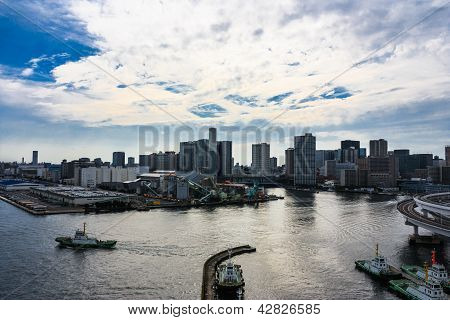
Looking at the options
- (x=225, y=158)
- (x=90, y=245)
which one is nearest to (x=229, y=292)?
(x=90, y=245)

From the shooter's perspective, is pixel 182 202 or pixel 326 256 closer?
pixel 326 256

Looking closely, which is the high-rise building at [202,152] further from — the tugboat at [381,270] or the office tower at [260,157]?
the tugboat at [381,270]

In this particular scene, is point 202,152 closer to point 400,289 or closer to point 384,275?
point 384,275

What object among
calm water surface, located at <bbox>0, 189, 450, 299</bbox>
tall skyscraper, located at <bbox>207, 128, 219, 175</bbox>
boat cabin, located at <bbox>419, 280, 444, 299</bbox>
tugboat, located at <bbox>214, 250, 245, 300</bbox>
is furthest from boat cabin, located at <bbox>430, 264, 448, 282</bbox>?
tall skyscraper, located at <bbox>207, 128, 219, 175</bbox>

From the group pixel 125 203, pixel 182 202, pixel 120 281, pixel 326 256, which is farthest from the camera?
pixel 182 202

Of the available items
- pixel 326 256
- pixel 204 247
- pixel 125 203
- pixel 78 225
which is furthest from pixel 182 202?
pixel 326 256
